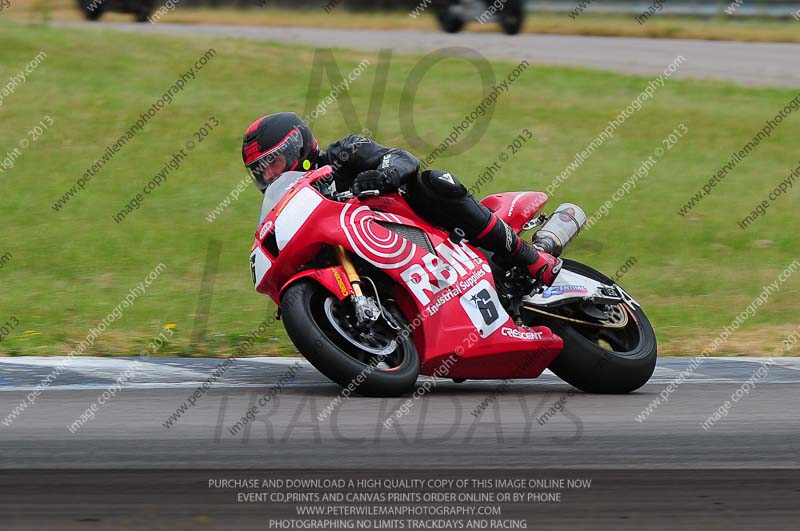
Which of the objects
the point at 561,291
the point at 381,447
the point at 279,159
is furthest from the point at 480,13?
the point at 381,447

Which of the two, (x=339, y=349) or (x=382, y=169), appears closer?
(x=339, y=349)

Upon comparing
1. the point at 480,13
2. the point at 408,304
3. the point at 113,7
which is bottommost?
the point at 113,7

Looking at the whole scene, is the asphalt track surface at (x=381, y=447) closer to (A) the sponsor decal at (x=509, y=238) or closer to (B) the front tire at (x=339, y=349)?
(B) the front tire at (x=339, y=349)

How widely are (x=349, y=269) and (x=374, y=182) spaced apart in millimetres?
446

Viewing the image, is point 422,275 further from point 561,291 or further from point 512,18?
point 512,18

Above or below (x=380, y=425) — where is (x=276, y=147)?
above

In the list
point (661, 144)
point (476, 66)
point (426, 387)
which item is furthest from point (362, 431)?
point (476, 66)

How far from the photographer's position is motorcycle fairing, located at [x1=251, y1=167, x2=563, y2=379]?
6234 mm

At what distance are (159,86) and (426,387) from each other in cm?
1058

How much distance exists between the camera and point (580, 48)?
830 inches

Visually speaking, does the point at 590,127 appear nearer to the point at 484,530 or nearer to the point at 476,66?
the point at 476,66

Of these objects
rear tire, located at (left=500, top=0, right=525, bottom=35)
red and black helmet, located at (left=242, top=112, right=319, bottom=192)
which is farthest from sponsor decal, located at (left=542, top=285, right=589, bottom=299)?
rear tire, located at (left=500, top=0, right=525, bottom=35)

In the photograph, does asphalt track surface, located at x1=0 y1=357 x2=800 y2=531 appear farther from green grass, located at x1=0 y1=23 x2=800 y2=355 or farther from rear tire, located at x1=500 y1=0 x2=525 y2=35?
rear tire, located at x1=500 y1=0 x2=525 y2=35

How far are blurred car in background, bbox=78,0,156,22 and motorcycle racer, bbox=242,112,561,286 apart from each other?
57.9 feet
